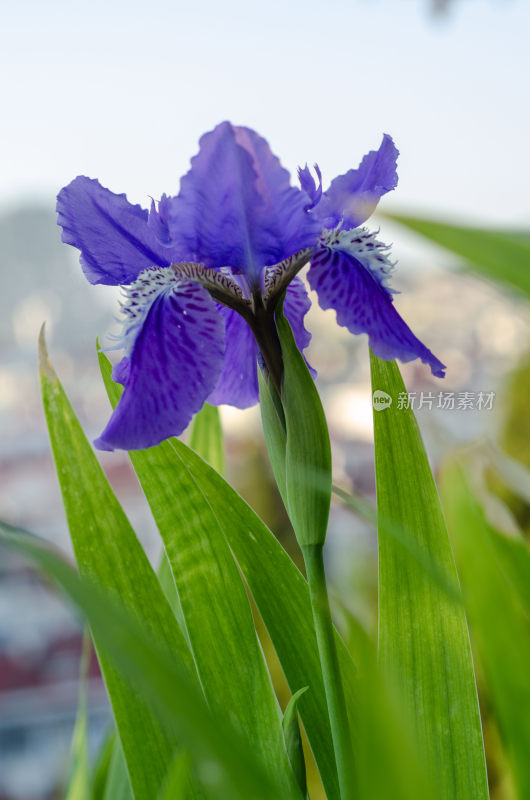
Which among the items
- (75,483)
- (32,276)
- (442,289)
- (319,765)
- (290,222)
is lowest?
(319,765)

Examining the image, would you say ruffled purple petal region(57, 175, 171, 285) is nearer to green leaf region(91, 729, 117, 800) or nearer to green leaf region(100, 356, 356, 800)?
green leaf region(100, 356, 356, 800)

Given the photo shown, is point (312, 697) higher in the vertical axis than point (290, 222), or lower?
lower

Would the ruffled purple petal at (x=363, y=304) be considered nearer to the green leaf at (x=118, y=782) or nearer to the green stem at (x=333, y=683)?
the green stem at (x=333, y=683)

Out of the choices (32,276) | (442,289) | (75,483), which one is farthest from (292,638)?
(32,276)

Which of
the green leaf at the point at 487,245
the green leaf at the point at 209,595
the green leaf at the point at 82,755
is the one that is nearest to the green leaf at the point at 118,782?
the green leaf at the point at 82,755

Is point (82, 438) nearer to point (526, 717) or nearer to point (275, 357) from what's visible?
point (275, 357)

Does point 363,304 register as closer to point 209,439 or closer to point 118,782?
point 209,439

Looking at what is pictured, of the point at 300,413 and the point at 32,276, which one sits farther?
the point at 32,276
